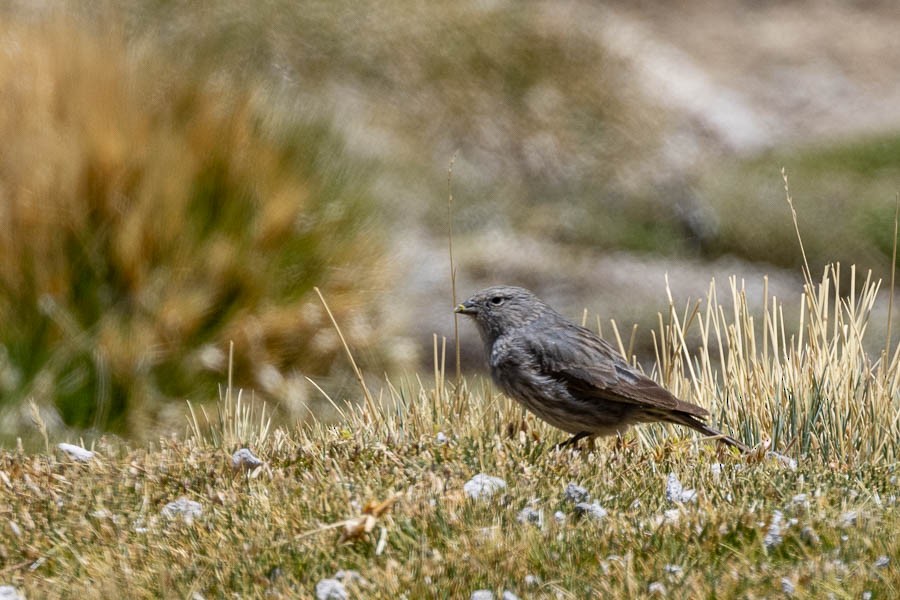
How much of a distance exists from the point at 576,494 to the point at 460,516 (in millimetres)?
481

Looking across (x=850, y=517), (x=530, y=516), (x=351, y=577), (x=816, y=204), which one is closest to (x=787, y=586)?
(x=850, y=517)

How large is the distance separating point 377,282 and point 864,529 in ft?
16.3

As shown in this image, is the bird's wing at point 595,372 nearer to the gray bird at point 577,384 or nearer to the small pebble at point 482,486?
the gray bird at point 577,384

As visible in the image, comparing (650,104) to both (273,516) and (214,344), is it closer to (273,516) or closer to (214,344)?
(214,344)

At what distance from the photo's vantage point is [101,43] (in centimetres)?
843

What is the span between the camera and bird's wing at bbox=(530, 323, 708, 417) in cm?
540

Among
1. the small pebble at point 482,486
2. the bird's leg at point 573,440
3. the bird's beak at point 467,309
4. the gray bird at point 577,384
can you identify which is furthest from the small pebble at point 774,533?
the bird's beak at point 467,309

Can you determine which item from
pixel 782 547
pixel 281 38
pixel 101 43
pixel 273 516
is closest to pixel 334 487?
pixel 273 516

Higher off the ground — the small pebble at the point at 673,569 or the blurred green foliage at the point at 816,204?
the small pebble at the point at 673,569

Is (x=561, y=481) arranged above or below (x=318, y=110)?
below

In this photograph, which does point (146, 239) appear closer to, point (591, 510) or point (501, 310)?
point (501, 310)

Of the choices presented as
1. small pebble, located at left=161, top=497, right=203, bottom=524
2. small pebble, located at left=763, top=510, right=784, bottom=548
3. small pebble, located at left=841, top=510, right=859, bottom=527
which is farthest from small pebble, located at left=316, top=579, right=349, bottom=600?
small pebble, located at left=841, top=510, right=859, bottom=527

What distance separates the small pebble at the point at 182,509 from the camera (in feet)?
14.8

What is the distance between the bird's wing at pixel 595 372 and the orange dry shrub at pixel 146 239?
2.57 metres
